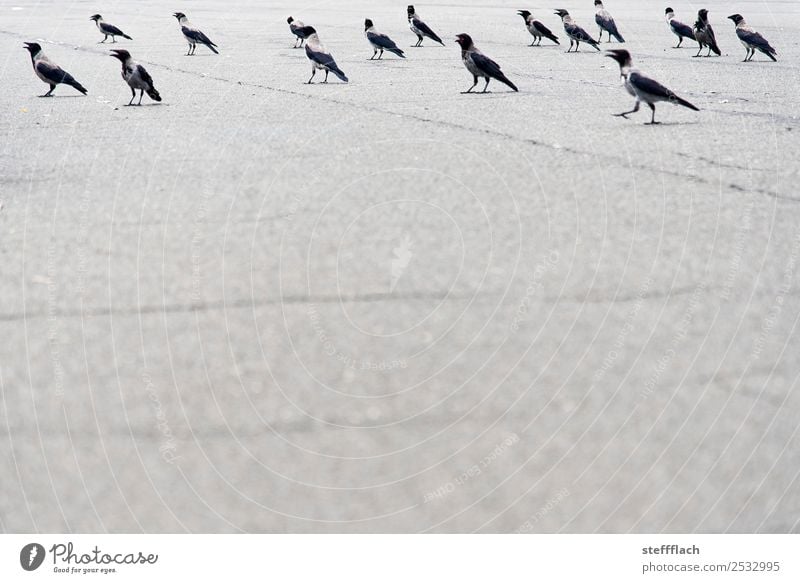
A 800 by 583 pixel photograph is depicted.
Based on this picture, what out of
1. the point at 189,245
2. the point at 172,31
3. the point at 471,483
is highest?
the point at 471,483

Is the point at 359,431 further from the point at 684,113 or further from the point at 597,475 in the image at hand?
the point at 684,113

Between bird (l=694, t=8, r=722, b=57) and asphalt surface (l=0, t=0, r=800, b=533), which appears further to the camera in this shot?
bird (l=694, t=8, r=722, b=57)

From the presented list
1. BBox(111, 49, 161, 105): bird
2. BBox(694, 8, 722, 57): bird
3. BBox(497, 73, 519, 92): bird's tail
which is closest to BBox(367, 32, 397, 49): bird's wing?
BBox(497, 73, 519, 92): bird's tail

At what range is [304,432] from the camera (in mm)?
3205

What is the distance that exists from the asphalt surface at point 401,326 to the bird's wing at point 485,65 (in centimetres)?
187

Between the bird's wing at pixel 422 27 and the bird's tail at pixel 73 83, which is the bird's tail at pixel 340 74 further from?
the bird's wing at pixel 422 27

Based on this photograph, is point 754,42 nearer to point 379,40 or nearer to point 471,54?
point 471,54

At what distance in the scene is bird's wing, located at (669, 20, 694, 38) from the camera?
12.8 metres

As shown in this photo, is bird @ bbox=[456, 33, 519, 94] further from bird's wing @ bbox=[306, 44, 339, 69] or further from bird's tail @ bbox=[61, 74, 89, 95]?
bird's tail @ bbox=[61, 74, 89, 95]

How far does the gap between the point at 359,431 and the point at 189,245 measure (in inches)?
70.5

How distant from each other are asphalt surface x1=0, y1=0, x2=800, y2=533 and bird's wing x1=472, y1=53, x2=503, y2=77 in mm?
1866

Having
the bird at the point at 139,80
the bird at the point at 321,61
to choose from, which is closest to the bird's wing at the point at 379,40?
the bird at the point at 321,61

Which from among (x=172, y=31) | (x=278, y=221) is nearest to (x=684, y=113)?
(x=278, y=221)

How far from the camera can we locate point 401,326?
3889 millimetres
